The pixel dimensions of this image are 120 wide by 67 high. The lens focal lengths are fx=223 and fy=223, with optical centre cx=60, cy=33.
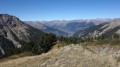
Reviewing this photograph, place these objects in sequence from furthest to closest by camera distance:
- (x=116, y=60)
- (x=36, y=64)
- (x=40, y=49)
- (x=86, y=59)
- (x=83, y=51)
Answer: (x=40, y=49)
(x=83, y=51)
(x=36, y=64)
(x=86, y=59)
(x=116, y=60)

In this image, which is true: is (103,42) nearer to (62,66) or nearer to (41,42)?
(62,66)

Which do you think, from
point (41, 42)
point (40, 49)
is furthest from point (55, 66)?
point (41, 42)

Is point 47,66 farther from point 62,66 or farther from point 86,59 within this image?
point 86,59

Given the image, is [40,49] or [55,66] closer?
[55,66]

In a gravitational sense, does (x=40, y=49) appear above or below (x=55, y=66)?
below

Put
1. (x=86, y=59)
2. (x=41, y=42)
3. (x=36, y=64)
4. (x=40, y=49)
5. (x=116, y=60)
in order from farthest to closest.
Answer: (x=41, y=42)
(x=40, y=49)
(x=36, y=64)
(x=86, y=59)
(x=116, y=60)

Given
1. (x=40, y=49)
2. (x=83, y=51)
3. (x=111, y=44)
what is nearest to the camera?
(x=83, y=51)

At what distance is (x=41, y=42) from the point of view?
424ft

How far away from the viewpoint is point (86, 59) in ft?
135

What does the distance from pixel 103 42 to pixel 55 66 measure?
2416cm

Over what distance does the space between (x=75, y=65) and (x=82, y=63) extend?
1.29 m

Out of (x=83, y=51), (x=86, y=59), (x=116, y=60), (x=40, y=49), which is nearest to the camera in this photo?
(x=116, y=60)

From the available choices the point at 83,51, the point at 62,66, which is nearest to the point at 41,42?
the point at 83,51

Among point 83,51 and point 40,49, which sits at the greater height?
point 83,51
